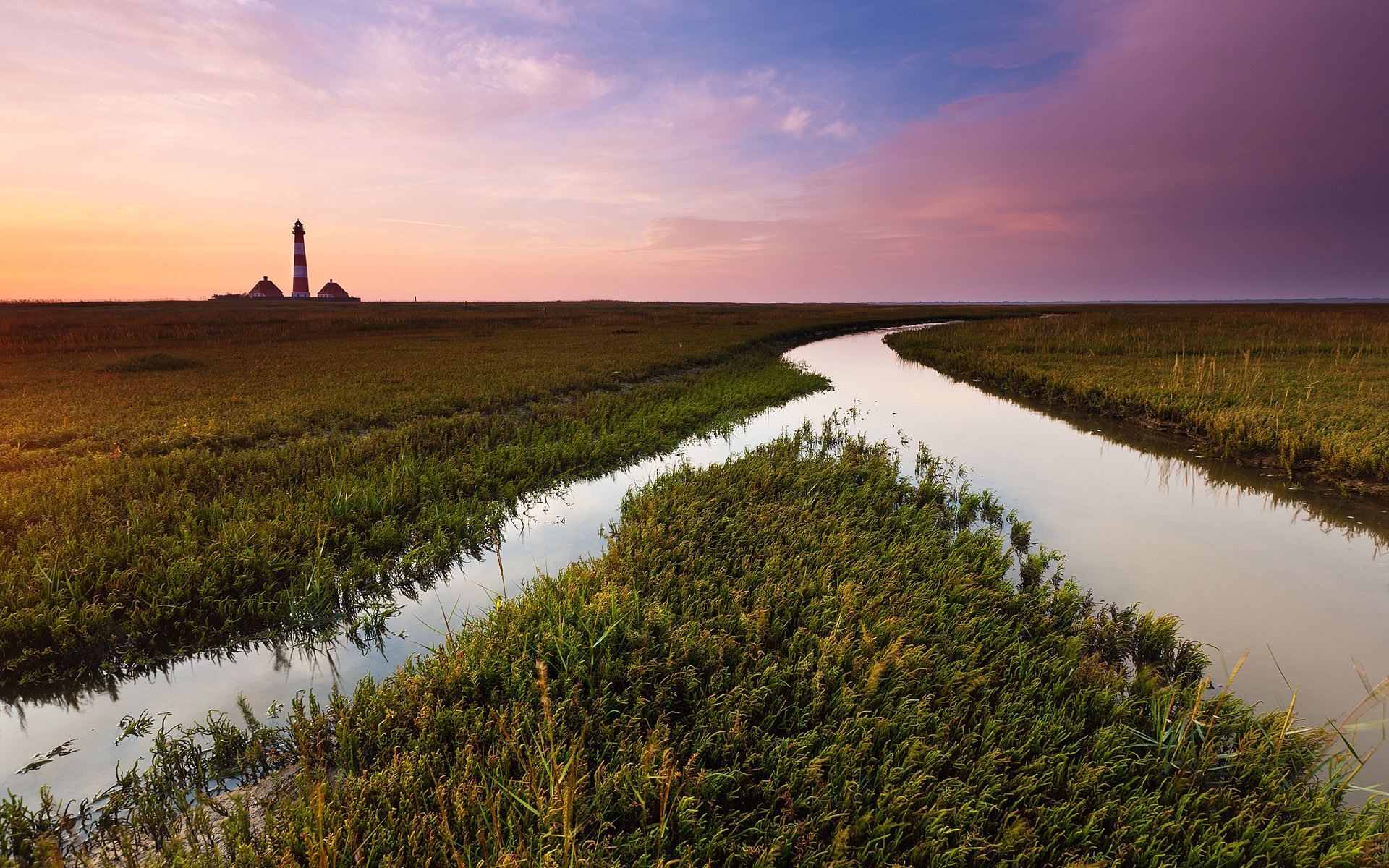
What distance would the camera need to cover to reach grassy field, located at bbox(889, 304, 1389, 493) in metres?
10.2

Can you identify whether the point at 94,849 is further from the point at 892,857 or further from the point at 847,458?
the point at 847,458

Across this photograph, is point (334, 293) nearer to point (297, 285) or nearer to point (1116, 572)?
point (297, 285)

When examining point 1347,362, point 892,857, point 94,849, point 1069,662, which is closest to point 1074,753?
point 1069,662

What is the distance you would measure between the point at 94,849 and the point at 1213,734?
653cm

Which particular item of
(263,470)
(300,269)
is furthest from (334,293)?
(263,470)

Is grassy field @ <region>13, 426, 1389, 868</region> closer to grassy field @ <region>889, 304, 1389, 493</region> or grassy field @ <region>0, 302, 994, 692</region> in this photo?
grassy field @ <region>0, 302, 994, 692</region>

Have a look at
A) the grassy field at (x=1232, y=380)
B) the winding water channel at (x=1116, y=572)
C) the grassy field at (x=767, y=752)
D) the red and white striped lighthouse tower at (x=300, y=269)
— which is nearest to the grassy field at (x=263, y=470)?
the winding water channel at (x=1116, y=572)

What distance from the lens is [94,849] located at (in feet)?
Answer: 9.10

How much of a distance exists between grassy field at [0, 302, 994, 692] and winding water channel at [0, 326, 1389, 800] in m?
0.55

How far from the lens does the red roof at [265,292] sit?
100938 mm

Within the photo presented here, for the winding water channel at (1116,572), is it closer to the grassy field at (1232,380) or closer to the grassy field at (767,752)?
the grassy field at (767,752)

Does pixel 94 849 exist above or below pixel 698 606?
below

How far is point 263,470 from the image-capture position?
820cm

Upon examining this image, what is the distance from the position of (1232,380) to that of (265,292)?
426 feet
